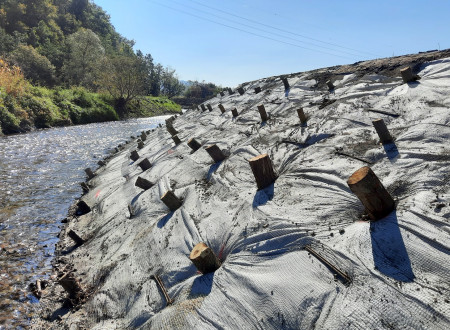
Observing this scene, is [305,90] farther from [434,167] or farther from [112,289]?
[112,289]

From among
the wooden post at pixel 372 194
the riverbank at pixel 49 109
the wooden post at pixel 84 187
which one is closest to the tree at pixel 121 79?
the riverbank at pixel 49 109

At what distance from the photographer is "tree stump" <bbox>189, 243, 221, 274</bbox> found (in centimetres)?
305

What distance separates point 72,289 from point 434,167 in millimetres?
5481

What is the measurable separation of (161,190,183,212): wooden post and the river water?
2.65m

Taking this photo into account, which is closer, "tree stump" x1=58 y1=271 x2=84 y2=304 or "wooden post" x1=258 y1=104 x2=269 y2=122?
"tree stump" x1=58 y1=271 x2=84 y2=304

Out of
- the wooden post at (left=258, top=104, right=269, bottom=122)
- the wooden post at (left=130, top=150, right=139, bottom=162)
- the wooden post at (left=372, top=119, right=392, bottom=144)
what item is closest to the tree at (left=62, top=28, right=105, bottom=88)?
the wooden post at (left=130, top=150, right=139, bottom=162)

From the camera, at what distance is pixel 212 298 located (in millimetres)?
2789

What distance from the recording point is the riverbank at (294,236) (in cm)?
212

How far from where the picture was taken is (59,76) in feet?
134

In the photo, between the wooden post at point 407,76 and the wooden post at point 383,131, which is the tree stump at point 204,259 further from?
the wooden post at point 407,76

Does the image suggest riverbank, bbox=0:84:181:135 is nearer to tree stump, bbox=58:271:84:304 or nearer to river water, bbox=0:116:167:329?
river water, bbox=0:116:167:329

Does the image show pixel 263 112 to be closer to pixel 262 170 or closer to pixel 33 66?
pixel 262 170

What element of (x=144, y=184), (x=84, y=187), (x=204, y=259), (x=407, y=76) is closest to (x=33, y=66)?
(x=84, y=187)

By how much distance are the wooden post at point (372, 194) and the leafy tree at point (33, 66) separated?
41485mm
